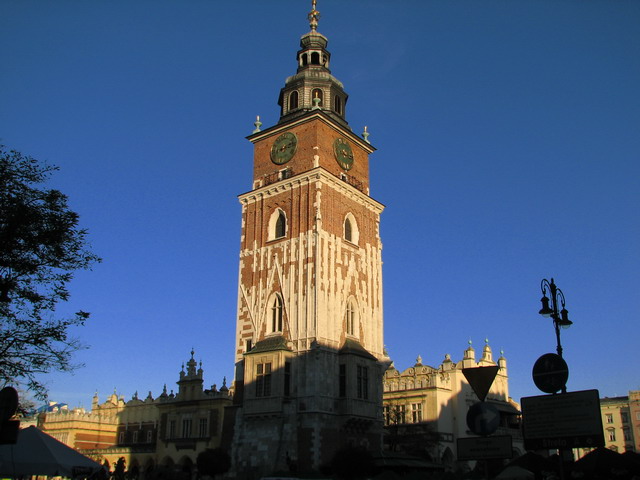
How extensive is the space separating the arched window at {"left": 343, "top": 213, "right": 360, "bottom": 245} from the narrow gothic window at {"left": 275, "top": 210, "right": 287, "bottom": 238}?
437 centimetres

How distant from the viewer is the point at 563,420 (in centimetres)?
1514

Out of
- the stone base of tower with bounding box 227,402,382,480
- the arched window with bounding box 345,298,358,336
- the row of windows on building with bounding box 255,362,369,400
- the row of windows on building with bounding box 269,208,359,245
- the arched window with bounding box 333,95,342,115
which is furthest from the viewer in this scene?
the arched window with bounding box 333,95,342,115

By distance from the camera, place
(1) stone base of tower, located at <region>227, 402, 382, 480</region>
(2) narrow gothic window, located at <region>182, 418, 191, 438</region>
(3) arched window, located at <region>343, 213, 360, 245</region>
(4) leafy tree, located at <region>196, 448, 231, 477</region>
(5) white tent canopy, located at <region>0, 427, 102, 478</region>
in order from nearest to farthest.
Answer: (5) white tent canopy, located at <region>0, 427, 102, 478</region> < (1) stone base of tower, located at <region>227, 402, 382, 480</region> < (4) leafy tree, located at <region>196, 448, 231, 477</region> < (3) arched window, located at <region>343, 213, 360, 245</region> < (2) narrow gothic window, located at <region>182, 418, 191, 438</region>

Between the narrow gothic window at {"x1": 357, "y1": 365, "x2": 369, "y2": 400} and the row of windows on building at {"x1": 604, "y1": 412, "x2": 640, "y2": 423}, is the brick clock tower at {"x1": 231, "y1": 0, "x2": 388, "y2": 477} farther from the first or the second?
the row of windows on building at {"x1": 604, "y1": 412, "x2": 640, "y2": 423}

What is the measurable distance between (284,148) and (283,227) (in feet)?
19.6

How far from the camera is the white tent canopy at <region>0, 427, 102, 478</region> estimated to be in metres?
17.0

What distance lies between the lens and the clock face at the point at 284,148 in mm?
48375

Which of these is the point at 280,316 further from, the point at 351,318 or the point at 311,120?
the point at 311,120

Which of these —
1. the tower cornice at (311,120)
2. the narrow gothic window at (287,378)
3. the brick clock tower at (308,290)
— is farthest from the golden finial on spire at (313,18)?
the narrow gothic window at (287,378)

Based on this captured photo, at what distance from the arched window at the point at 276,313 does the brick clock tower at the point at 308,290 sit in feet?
0.23

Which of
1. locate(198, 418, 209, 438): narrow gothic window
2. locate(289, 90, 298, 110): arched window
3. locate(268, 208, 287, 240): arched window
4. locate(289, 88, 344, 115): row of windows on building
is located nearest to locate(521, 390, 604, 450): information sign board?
locate(268, 208, 287, 240): arched window

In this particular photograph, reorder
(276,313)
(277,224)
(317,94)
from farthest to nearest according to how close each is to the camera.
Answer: (317,94)
(277,224)
(276,313)

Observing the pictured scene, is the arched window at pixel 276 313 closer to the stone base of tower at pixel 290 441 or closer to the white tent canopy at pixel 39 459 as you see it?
the stone base of tower at pixel 290 441

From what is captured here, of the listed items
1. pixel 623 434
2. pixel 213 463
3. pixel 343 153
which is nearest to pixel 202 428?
pixel 213 463
